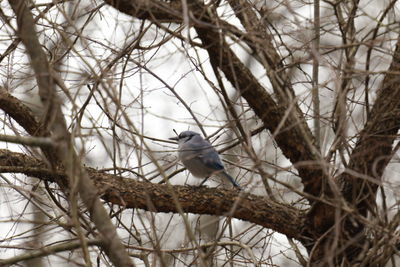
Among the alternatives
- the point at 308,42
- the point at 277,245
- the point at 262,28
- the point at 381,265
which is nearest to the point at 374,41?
the point at 308,42

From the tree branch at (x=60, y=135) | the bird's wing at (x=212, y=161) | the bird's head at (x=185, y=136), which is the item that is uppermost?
the bird's head at (x=185, y=136)

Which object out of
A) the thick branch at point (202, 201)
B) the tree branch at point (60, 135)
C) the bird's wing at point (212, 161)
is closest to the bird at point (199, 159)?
the bird's wing at point (212, 161)

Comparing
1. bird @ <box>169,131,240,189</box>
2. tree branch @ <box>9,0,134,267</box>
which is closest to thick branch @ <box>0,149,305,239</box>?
bird @ <box>169,131,240,189</box>

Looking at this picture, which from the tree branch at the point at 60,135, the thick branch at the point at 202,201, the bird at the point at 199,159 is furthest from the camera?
the bird at the point at 199,159

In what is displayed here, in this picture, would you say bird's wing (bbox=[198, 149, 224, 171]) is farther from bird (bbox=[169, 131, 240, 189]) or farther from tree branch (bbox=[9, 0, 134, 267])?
tree branch (bbox=[9, 0, 134, 267])

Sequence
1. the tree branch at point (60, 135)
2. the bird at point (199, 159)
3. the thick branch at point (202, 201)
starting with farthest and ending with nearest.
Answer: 1. the bird at point (199, 159)
2. the thick branch at point (202, 201)
3. the tree branch at point (60, 135)

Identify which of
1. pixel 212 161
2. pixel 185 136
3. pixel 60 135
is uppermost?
pixel 185 136

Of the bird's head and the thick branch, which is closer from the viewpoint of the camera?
the thick branch

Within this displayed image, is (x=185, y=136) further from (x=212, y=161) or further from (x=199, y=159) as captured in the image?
(x=212, y=161)

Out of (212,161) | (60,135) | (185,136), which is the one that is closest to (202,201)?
(212,161)

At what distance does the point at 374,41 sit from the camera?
3.66 metres

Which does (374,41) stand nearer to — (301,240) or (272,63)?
(272,63)

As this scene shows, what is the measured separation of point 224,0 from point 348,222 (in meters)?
1.95

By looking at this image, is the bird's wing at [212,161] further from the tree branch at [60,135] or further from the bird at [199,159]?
the tree branch at [60,135]
